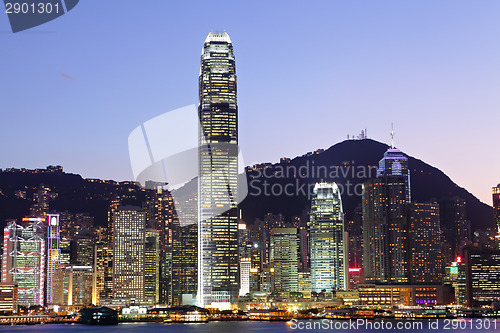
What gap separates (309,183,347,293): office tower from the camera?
145 m

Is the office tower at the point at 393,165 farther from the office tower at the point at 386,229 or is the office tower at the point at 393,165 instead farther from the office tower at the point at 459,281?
the office tower at the point at 459,281

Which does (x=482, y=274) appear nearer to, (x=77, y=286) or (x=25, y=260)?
(x=77, y=286)

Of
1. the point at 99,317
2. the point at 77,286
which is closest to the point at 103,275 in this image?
the point at 77,286

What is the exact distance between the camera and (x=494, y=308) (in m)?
120

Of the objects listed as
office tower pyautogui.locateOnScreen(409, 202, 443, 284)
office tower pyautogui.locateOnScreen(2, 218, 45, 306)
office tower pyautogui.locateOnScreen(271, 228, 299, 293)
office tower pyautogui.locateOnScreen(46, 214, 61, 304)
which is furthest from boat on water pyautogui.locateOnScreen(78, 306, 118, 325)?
office tower pyautogui.locateOnScreen(409, 202, 443, 284)

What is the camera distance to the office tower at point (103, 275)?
13575cm

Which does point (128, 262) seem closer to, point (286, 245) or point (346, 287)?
point (286, 245)

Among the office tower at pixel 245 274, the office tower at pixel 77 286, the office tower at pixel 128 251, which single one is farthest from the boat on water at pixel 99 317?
the office tower at pixel 245 274

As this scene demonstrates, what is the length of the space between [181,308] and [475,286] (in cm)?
4273

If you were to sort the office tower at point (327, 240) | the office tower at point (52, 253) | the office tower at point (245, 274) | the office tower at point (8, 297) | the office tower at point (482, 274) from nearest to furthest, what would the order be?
the office tower at point (8, 297), the office tower at point (482, 274), the office tower at point (52, 253), the office tower at point (245, 274), the office tower at point (327, 240)

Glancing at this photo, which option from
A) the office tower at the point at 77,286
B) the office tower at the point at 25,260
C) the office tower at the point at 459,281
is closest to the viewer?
the office tower at the point at 25,260

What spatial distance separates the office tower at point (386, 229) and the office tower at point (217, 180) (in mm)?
25352

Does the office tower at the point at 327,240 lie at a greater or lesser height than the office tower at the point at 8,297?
greater

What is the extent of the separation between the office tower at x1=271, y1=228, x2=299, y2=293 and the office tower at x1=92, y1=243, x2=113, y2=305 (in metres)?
24.5
